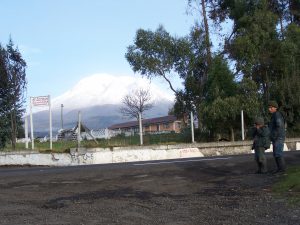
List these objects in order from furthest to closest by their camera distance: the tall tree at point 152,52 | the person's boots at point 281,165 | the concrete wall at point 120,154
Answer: the tall tree at point 152,52 < the concrete wall at point 120,154 < the person's boots at point 281,165

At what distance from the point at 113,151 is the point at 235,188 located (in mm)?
12167

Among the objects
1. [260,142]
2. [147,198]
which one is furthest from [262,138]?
[147,198]

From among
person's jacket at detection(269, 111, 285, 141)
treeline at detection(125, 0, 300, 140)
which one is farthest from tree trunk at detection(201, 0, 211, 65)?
person's jacket at detection(269, 111, 285, 141)

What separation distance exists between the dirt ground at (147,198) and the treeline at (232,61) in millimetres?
12722

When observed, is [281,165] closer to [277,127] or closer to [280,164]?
[280,164]

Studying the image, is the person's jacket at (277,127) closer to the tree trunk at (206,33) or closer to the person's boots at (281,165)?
the person's boots at (281,165)

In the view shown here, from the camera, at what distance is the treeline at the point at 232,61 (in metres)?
26.5

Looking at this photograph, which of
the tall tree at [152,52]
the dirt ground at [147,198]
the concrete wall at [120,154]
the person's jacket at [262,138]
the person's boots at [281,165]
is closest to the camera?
the dirt ground at [147,198]

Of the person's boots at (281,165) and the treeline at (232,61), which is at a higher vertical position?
the treeline at (232,61)

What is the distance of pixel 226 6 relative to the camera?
35375 mm

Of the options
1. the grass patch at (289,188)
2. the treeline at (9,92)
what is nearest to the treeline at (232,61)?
the treeline at (9,92)

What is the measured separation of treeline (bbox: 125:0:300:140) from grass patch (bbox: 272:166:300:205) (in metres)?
15.2

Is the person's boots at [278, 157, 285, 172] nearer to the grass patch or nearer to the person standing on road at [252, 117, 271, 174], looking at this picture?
the person standing on road at [252, 117, 271, 174]

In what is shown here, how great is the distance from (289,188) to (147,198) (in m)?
2.69
